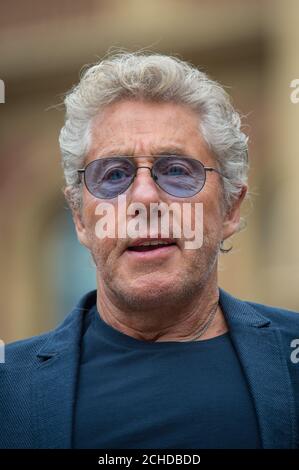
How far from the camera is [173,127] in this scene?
9.83ft

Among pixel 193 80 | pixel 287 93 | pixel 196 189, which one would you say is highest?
pixel 287 93

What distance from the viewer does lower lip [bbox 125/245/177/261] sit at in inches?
112

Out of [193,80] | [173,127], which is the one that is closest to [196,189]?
[173,127]

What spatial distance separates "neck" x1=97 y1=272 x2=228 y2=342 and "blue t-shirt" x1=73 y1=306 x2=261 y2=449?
5cm

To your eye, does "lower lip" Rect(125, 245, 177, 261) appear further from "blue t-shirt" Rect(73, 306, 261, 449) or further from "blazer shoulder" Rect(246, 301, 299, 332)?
"blazer shoulder" Rect(246, 301, 299, 332)

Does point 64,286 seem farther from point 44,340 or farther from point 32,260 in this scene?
point 44,340

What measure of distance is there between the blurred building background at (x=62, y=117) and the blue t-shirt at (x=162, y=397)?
481 centimetres

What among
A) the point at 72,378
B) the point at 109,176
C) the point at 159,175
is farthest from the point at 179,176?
the point at 72,378

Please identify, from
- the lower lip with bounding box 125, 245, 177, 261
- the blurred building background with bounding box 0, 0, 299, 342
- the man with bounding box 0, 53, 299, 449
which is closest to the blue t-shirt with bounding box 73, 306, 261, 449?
the man with bounding box 0, 53, 299, 449

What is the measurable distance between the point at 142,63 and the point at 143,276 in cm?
83

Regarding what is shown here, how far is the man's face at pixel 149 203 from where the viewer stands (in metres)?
2.86

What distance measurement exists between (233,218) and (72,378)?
0.91m
